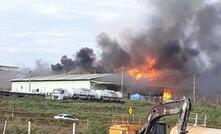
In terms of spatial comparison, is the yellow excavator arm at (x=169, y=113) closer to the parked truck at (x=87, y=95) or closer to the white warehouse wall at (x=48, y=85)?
the parked truck at (x=87, y=95)

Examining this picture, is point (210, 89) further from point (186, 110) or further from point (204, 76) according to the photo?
point (186, 110)

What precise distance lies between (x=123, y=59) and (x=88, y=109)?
46.3 metres

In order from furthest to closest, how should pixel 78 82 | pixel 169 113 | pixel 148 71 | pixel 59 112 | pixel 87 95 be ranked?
pixel 78 82
pixel 148 71
pixel 87 95
pixel 59 112
pixel 169 113

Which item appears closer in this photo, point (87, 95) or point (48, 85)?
point (87, 95)

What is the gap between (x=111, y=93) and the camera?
274ft

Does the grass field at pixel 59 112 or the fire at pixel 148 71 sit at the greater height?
the fire at pixel 148 71

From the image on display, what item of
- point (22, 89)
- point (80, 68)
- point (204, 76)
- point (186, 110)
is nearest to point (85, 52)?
point (80, 68)

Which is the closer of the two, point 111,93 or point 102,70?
point 111,93

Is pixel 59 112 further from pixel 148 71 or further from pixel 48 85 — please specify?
pixel 48 85

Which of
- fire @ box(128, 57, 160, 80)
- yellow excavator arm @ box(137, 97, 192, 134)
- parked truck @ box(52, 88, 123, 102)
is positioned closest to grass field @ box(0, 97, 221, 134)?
parked truck @ box(52, 88, 123, 102)

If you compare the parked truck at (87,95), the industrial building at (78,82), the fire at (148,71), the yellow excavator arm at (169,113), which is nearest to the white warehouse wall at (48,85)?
the industrial building at (78,82)

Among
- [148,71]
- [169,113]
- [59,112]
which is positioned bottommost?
[59,112]

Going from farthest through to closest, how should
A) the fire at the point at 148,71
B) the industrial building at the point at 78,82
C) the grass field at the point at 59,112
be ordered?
1. the industrial building at the point at 78,82
2. the fire at the point at 148,71
3. the grass field at the point at 59,112

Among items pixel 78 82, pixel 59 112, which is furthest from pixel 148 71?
pixel 59 112
